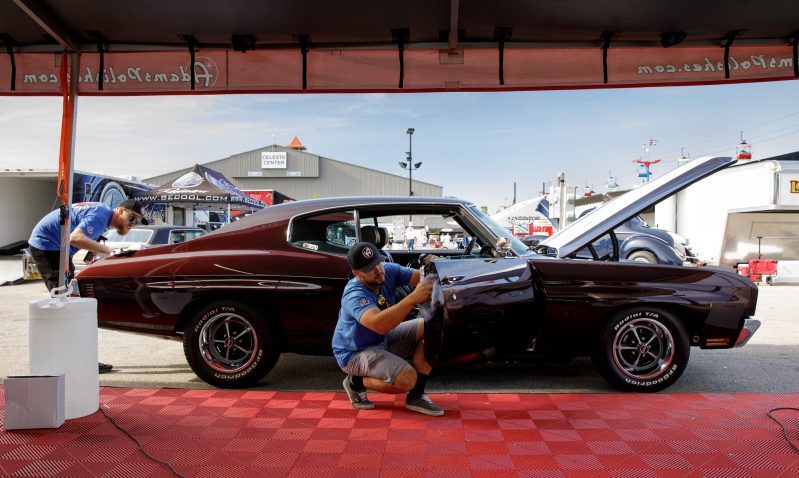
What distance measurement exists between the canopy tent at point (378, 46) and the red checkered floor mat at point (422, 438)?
1.49 meters

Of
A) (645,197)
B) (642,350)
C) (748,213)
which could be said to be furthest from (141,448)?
(748,213)

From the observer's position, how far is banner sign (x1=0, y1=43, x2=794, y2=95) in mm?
4078

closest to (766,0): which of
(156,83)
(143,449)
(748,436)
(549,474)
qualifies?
(748,436)

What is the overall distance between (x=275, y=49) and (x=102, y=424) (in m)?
2.84

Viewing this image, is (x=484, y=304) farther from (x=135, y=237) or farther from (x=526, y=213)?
(x=526, y=213)

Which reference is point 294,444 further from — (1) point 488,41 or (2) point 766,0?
(2) point 766,0

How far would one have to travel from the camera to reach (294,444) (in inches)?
120

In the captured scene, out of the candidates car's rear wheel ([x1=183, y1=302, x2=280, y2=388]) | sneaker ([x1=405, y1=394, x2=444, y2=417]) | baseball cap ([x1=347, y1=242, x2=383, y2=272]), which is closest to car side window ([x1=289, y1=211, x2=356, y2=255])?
car's rear wheel ([x1=183, y1=302, x2=280, y2=388])

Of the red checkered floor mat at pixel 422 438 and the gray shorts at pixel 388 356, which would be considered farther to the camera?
the gray shorts at pixel 388 356

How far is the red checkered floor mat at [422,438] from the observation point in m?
2.71

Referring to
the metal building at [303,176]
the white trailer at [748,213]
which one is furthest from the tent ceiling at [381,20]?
the metal building at [303,176]

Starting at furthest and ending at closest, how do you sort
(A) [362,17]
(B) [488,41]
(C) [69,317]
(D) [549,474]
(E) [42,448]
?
(B) [488,41] → (A) [362,17] → (C) [69,317] → (E) [42,448] → (D) [549,474]

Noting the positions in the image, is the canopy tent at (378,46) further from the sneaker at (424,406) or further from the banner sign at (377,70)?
the sneaker at (424,406)

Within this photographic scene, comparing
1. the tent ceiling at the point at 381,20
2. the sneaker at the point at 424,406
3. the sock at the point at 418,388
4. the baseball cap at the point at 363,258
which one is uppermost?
the tent ceiling at the point at 381,20
